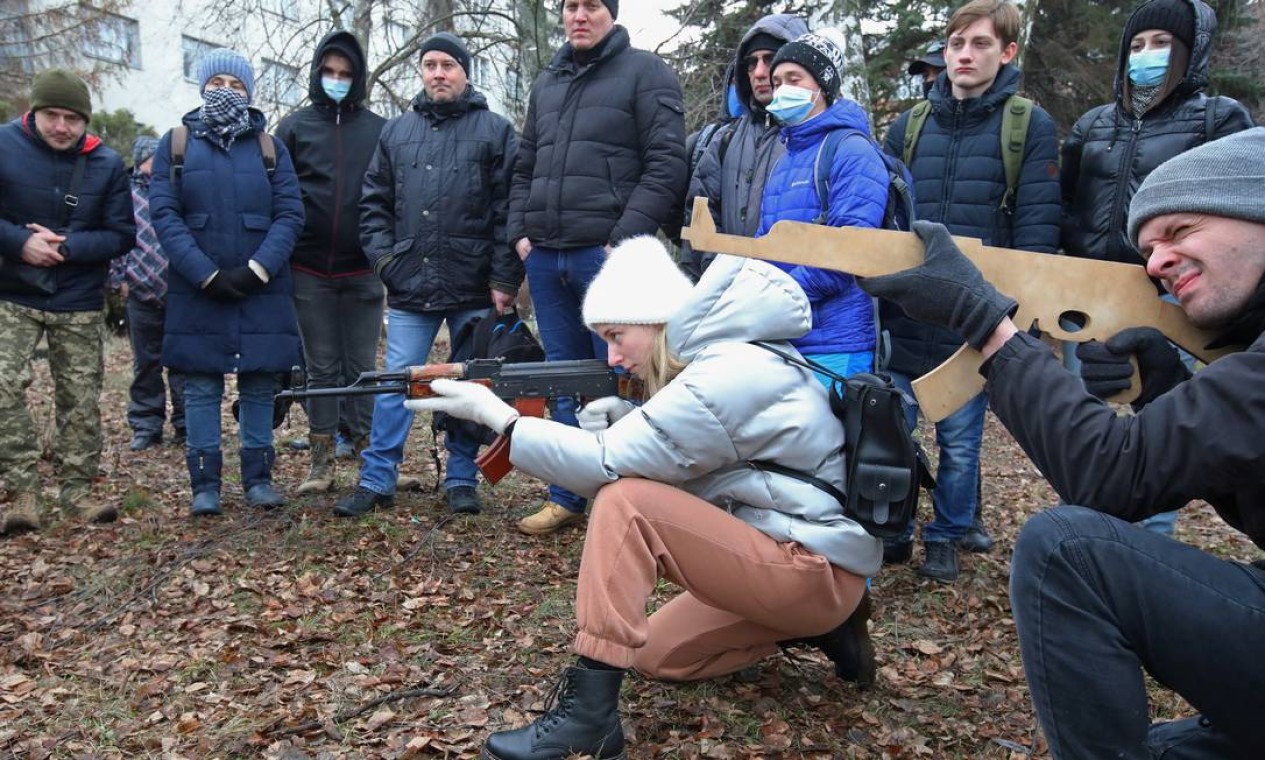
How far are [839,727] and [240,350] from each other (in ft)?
12.0

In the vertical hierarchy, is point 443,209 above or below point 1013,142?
below

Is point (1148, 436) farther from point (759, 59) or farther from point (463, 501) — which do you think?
point (463, 501)

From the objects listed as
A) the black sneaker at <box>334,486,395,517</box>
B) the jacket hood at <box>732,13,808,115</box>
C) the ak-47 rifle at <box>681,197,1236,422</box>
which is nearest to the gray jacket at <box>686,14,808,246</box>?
the jacket hood at <box>732,13,808,115</box>

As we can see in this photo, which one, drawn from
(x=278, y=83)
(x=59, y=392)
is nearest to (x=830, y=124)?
(x=59, y=392)

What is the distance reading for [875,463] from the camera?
9.07ft

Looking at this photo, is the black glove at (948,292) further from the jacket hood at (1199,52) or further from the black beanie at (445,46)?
the black beanie at (445,46)

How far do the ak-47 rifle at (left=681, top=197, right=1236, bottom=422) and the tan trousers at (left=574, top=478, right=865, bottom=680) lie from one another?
0.68 m

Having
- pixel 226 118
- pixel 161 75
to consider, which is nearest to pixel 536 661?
pixel 226 118

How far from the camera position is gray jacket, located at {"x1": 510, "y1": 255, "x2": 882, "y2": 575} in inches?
106

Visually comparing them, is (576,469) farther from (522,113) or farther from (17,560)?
(522,113)

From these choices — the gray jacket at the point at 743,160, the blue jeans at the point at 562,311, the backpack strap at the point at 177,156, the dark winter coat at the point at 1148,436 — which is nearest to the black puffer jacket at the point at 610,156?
the blue jeans at the point at 562,311

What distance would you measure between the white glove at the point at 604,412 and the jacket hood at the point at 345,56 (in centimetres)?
323

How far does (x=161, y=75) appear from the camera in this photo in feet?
79.7

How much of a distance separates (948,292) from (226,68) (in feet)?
14.9
